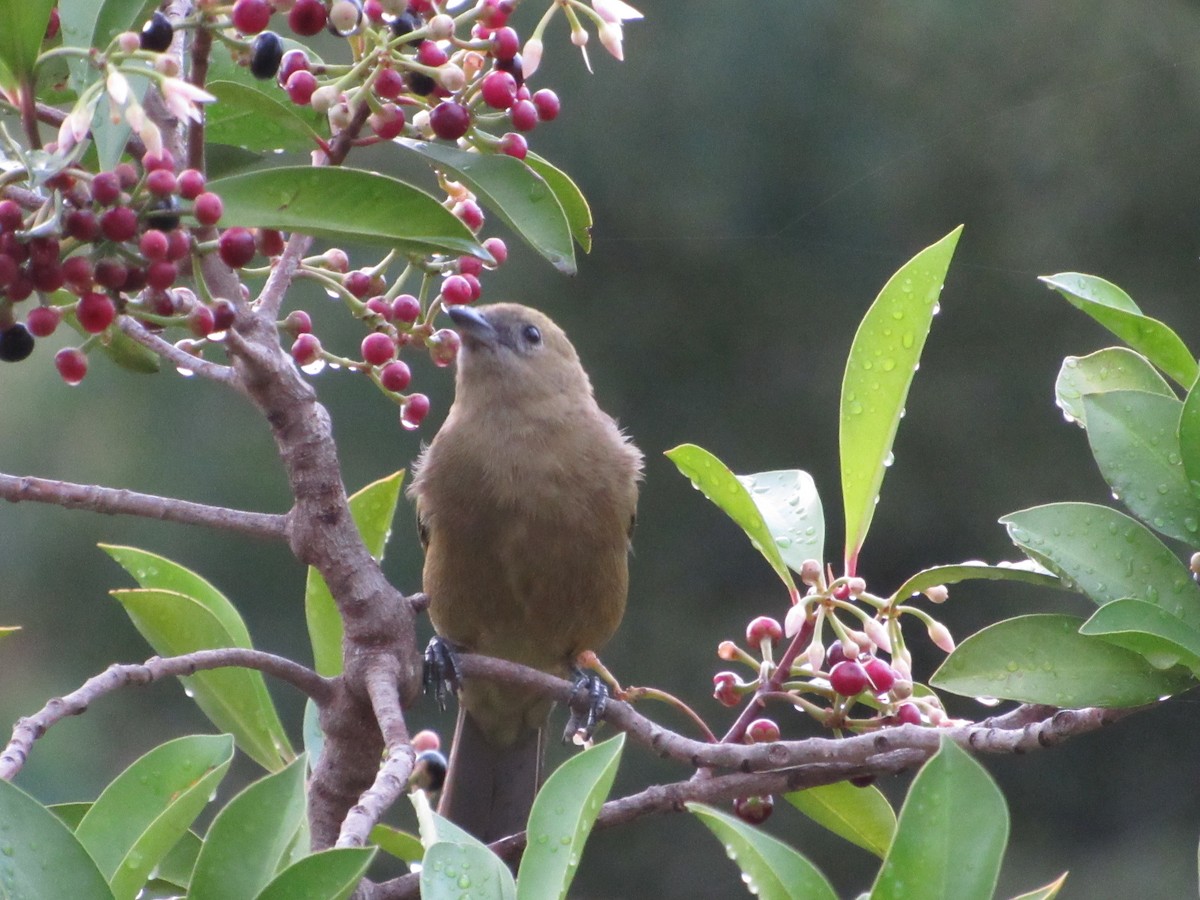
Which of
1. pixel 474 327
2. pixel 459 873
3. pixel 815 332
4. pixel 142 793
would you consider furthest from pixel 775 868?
pixel 815 332

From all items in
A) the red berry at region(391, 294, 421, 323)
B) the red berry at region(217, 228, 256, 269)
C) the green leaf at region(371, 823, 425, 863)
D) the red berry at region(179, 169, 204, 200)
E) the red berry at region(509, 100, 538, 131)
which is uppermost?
the red berry at region(509, 100, 538, 131)

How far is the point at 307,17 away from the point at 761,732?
44.7 inches

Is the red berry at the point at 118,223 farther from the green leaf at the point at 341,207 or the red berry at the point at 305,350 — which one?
the red berry at the point at 305,350

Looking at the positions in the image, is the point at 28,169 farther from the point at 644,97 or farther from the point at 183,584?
the point at 644,97

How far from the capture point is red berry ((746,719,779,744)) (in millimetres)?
2074

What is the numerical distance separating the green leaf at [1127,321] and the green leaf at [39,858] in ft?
4.23

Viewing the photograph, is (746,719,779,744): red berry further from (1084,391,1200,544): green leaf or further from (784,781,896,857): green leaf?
(1084,391,1200,544): green leaf

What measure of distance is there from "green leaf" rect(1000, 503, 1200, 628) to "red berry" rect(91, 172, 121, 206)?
1065 millimetres

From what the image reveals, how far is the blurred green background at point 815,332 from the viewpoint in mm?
9648

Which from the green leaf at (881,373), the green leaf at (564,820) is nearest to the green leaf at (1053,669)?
the green leaf at (881,373)

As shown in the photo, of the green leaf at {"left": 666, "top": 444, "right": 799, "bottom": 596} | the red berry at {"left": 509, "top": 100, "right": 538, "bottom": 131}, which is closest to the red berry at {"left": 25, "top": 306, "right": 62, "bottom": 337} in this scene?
the red berry at {"left": 509, "top": 100, "right": 538, "bottom": 131}

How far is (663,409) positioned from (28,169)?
9.06 metres

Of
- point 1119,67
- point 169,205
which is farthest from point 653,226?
point 169,205

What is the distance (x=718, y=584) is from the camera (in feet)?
33.3
